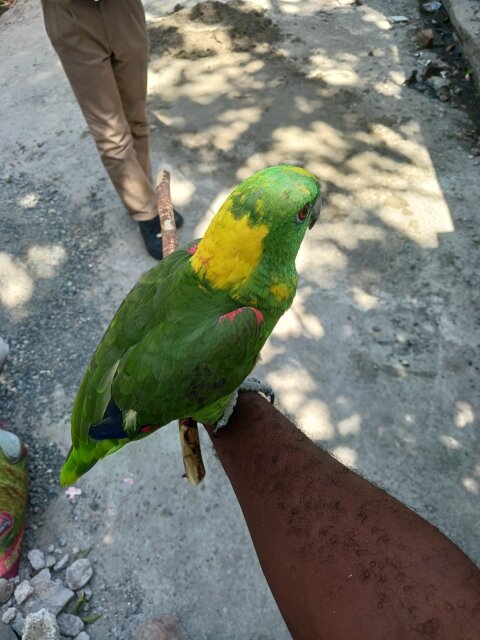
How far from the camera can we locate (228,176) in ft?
12.4

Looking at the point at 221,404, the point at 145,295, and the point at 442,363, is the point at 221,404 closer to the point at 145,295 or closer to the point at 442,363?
the point at 145,295

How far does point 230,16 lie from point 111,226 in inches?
108

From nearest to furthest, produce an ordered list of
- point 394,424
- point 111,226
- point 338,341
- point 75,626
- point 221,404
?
point 221,404 < point 75,626 < point 394,424 < point 338,341 < point 111,226

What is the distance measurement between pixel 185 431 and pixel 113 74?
6.80ft

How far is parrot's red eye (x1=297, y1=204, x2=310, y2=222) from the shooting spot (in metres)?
1.36

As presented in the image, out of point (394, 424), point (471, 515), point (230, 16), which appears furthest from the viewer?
point (230, 16)

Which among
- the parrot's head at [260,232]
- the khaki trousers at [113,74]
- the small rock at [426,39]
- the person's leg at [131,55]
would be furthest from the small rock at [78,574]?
the small rock at [426,39]

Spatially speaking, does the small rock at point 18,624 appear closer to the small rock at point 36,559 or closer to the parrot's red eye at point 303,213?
the small rock at point 36,559

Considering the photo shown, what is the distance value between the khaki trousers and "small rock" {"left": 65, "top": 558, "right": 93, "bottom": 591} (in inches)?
79.0

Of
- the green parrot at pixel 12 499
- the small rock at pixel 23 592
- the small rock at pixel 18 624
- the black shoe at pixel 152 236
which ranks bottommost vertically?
the small rock at pixel 18 624

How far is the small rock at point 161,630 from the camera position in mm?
2023

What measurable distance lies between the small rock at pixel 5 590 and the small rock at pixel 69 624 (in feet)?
0.77

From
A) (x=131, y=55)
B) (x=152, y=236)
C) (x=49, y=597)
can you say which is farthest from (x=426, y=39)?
(x=49, y=597)

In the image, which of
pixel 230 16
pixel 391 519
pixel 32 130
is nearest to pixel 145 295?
pixel 391 519
